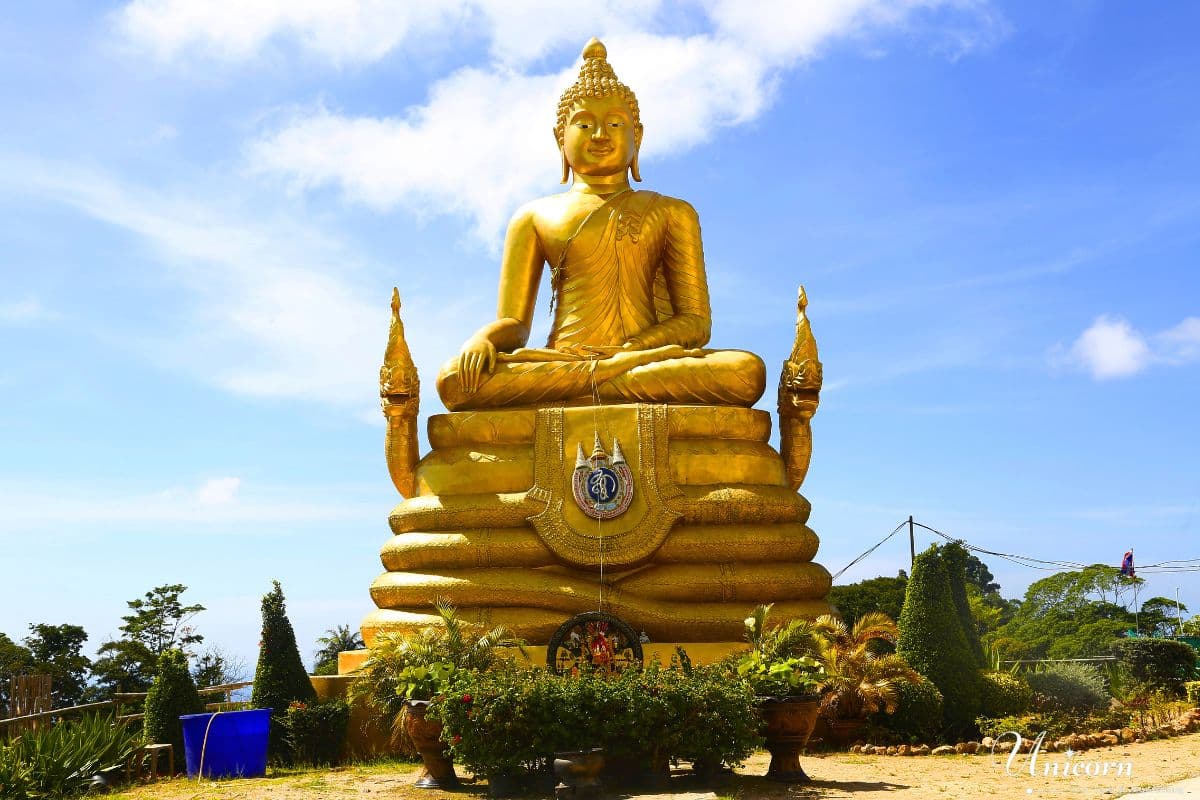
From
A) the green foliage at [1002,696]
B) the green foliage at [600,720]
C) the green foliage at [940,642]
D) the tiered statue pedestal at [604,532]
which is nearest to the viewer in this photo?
the green foliage at [600,720]

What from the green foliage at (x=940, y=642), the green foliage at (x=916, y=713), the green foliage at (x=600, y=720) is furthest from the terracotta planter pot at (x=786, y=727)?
the green foliage at (x=940, y=642)

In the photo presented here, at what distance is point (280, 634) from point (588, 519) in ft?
12.1

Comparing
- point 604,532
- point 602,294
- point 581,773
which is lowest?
point 581,773

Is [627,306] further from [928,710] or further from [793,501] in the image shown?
[928,710]

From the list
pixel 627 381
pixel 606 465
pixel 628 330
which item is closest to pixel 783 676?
pixel 606 465

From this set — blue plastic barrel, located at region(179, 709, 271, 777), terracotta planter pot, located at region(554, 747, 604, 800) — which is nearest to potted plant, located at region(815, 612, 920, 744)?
terracotta planter pot, located at region(554, 747, 604, 800)

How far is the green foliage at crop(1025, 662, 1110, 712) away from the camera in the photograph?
46.7ft

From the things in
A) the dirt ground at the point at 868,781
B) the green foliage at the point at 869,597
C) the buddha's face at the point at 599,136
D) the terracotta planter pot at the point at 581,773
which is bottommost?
the dirt ground at the point at 868,781

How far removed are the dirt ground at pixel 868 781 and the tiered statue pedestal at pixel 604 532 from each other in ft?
8.00

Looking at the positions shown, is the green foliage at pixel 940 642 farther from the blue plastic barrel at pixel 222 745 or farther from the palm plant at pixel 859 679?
the blue plastic barrel at pixel 222 745

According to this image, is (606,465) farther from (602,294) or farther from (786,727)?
(786,727)

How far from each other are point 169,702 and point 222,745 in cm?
122

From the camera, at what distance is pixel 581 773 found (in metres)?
8.73

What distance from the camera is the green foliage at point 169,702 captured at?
12.5m
